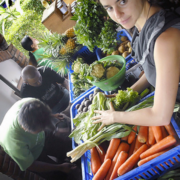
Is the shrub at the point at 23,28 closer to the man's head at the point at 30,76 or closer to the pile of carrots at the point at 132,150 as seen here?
the man's head at the point at 30,76

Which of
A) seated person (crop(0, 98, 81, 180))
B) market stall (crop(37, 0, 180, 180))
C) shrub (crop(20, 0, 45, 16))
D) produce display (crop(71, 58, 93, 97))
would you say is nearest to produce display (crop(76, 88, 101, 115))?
market stall (crop(37, 0, 180, 180))

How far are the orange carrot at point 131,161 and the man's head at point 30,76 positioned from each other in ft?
6.64

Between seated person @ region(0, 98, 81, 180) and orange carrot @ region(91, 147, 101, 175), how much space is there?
664 mm

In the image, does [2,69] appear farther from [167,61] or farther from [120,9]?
[167,61]

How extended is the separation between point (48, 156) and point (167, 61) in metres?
1.93

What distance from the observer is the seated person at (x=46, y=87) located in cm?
250

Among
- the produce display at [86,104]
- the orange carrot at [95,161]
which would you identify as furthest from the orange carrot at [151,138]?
the produce display at [86,104]

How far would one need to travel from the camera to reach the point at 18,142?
1805 millimetres

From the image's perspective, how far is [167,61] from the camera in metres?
0.69

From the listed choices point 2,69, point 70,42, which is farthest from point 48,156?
point 70,42

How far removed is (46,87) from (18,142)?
1210 mm

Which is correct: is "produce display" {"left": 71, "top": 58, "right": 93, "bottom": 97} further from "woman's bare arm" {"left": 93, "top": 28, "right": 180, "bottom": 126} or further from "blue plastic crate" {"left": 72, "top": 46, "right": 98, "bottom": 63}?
"woman's bare arm" {"left": 93, "top": 28, "right": 180, "bottom": 126}

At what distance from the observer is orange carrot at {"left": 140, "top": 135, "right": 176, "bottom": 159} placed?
1049 mm

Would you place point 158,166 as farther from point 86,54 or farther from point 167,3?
point 86,54
